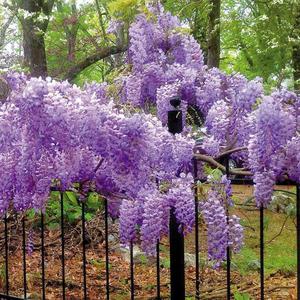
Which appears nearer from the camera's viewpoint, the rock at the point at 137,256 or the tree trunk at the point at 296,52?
the rock at the point at 137,256

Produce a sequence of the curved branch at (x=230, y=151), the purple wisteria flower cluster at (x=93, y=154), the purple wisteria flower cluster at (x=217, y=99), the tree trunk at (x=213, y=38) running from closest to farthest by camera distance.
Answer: the purple wisteria flower cluster at (x=217, y=99), the purple wisteria flower cluster at (x=93, y=154), the curved branch at (x=230, y=151), the tree trunk at (x=213, y=38)

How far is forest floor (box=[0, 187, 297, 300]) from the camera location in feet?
15.7

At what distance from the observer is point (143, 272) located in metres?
5.60

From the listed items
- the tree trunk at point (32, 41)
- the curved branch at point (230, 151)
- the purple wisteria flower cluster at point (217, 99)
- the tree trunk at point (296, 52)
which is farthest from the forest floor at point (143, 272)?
the tree trunk at point (296, 52)

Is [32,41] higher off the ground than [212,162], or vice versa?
[32,41]

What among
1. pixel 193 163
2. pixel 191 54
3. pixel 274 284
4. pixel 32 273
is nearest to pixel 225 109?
pixel 193 163

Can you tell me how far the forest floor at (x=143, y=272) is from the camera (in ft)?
15.7

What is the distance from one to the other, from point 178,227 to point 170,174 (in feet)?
0.93

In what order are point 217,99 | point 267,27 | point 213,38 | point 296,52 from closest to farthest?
point 217,99
point 213,38
point 267,27
point 296,52

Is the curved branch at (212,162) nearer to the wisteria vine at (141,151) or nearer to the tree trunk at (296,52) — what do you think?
the wisteria vine at (141,151)

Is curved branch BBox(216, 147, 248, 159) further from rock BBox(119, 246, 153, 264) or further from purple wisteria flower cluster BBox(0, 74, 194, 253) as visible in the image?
rock BBox(119, 246, 153, 264)

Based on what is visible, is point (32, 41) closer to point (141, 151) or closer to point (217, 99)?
point (217, 99)

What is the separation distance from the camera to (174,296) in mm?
3039

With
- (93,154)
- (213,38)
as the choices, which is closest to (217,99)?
(93,154)
